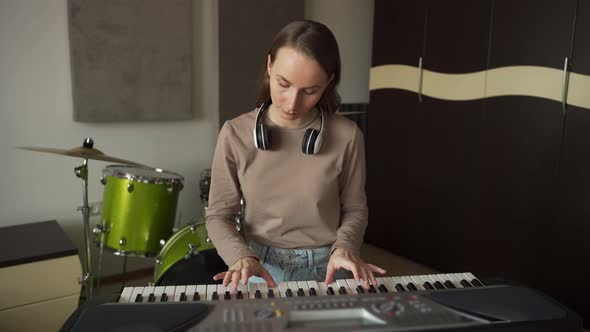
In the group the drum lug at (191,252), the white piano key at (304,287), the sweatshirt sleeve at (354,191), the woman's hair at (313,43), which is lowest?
the drum lug at (191,252)

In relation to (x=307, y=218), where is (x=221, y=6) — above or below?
above

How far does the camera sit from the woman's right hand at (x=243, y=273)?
3.49 ft

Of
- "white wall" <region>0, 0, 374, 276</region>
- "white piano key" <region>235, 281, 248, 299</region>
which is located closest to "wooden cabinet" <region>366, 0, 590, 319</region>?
"white wall" <region>0, 0, 374, 276</region>

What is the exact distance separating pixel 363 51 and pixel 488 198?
1606 mm

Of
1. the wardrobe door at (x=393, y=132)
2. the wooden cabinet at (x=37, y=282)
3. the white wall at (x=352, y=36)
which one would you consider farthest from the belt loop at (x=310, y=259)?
the white wall at (x=352, y=36)

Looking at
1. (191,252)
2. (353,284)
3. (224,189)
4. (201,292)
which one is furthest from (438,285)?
(191,252)

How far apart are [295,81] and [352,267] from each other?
1.52 feet

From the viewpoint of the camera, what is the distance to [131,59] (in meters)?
2.94

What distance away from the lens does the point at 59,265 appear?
7.47 feet

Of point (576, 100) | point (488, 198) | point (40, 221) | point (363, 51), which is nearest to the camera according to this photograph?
point (576, 100)

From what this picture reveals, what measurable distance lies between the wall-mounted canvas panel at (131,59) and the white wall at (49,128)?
0.07m

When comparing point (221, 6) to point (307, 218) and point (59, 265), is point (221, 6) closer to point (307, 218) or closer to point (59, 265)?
point (59, 265)

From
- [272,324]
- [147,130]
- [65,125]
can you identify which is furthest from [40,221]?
[272,324]

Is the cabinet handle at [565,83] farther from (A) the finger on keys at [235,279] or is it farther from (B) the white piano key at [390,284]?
(A) the finger on keys at [235,279]
